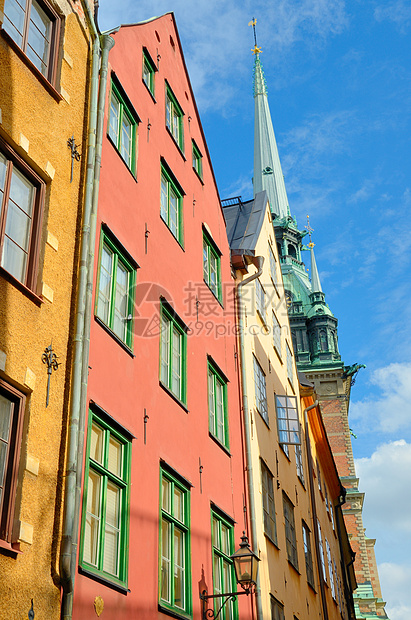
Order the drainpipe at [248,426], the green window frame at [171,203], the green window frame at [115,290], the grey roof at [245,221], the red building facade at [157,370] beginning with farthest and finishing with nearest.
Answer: the grey roof at [245,221], the drainpipe at [248,426], the green window frame at [171,203], the green window frame at [115,290], the red building facade at [157,370]

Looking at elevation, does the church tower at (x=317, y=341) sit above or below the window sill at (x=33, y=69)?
above

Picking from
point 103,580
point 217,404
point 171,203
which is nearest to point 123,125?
point 171,203

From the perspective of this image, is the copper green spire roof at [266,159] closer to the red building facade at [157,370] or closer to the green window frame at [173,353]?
the red building facade at [157,370]

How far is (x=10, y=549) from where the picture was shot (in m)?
6.44

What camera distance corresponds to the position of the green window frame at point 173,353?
38.5ft

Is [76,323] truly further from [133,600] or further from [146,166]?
[146,166]

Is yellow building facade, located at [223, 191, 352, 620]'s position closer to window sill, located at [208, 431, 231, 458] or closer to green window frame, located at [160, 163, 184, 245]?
window sill, located at [208, 431, 231, 458]

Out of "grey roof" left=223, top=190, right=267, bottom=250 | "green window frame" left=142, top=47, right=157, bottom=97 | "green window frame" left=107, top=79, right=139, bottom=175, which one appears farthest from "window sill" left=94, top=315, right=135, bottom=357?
"grey roof" left=223, top=190, right=267, bottom=250

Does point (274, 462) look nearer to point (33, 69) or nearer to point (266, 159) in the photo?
point (33, 69)

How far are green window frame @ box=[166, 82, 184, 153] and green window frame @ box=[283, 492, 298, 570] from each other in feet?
29.8

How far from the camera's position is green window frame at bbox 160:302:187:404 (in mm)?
11734

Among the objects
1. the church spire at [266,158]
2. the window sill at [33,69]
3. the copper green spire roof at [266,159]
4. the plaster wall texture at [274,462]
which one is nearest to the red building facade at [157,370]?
the plaster wall texture at [274,462]

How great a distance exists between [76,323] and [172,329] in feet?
12.6

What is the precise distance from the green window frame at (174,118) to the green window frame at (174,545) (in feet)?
23.4
